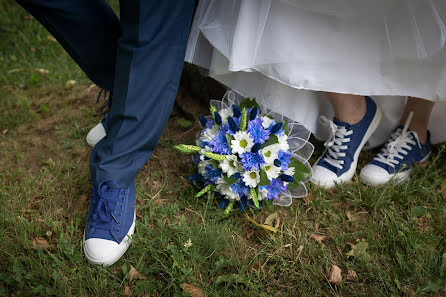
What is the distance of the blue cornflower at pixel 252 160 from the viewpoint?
51.7 inches

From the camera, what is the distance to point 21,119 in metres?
2.02

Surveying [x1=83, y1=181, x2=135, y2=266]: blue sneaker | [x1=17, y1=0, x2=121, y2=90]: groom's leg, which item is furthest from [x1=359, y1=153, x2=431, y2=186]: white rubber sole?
[x1=17, y1=0, x2=121, y2=90]: groom's leg

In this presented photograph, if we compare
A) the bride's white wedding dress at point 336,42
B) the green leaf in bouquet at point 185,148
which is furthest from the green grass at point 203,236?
the bride's white wedding dress at point 336,42

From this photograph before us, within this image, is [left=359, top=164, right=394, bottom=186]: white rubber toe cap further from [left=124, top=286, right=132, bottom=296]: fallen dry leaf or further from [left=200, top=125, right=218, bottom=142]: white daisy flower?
[left=124, top=286, right=132, bottom=296]: fallen dry leaf

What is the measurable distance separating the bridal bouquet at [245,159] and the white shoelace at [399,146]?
45cm

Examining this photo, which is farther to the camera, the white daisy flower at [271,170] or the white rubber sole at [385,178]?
the white rubber sole at [385,178]

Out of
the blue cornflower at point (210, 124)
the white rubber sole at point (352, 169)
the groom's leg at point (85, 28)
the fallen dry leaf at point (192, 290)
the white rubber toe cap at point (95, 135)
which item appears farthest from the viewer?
the white rubber toe cap at point (95, 135)

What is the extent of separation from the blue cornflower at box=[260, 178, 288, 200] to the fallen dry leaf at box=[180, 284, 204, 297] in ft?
1.41

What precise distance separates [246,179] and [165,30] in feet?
1.95

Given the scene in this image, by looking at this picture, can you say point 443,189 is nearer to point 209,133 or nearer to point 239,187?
point 239,187

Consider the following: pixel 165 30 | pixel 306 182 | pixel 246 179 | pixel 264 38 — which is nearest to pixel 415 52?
pixel 264 38

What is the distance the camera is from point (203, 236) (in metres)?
1.30

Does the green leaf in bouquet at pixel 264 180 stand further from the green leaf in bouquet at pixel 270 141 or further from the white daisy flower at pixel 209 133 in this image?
the white daisy flower at pixel 209 133

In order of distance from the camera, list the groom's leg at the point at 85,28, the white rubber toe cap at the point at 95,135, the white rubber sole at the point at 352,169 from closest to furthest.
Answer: the groom's leg at the point at 85,28 → the white rubber sole at the point at 352,169 → the white rubber toe cap at the point at 95,135
